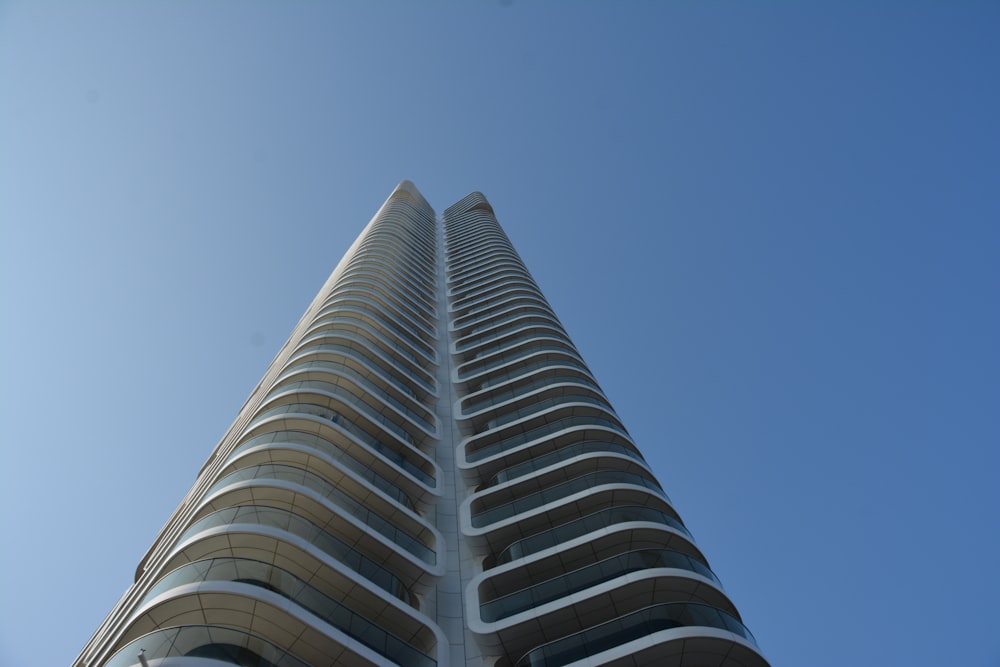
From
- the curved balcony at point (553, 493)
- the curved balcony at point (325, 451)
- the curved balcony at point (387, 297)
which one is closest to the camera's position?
the curved balcony at point (325, 451)

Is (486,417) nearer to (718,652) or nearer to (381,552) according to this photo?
(381,552)

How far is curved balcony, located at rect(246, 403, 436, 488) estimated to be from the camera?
18656mm

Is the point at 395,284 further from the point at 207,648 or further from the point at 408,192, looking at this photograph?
the point at 408,192

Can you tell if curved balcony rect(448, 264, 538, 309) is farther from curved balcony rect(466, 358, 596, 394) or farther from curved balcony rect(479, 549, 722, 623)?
curved balcony rect(479, 549, 722, 623)

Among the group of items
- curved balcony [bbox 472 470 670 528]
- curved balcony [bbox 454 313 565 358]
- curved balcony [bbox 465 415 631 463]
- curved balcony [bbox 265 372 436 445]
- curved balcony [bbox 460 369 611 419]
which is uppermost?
curved balcony [bbox 454 313 565 358]

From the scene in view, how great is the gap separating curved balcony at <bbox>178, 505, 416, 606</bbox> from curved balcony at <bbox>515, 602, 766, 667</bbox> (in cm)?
367

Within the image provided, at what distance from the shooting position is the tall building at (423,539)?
467 inches

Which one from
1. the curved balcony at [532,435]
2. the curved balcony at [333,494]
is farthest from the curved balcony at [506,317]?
the curved balcony at [333,494]

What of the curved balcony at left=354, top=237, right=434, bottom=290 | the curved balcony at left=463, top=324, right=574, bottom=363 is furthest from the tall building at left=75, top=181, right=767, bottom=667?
the curved balcony at left=354, top=237, right=434, bottom=290

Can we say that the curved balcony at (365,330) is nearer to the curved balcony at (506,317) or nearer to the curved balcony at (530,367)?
the curved balcony at (530,367)

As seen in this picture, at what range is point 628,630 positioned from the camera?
13.1 meters

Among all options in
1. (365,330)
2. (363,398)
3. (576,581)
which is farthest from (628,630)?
(365,330)

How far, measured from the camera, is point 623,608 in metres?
14.2

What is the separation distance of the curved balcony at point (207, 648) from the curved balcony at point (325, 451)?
609 cm
